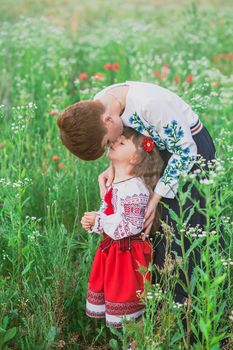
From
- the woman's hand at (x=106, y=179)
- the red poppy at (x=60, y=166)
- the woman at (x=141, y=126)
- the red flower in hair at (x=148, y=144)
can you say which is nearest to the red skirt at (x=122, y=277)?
the woman at (x=141, y=126)

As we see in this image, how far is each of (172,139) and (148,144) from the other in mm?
129

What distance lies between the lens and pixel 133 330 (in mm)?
2766

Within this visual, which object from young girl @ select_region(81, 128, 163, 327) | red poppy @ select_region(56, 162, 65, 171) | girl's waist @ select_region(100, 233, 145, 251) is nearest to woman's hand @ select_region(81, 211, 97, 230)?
young girl @ select_region(81, 128, 163, 327)

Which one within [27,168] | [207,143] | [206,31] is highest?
[206,31]

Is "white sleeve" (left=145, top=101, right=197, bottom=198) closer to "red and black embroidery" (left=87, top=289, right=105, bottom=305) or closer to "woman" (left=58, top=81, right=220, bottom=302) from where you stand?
"woman" (left=58, top=81, right=220, bottom=302)

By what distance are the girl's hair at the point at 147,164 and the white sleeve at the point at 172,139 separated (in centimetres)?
6

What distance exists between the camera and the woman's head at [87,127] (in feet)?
9.85

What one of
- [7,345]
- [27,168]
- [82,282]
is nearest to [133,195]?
[82,282]

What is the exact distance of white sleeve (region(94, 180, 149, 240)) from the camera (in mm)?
3088

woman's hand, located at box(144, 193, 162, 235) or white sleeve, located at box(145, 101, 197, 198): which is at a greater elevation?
white sleeve, located at box(145, 101, 197, 198)

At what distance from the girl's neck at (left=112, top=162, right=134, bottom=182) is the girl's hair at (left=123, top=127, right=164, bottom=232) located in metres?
0.02

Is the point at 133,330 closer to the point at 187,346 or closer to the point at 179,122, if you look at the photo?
the point at 187,346

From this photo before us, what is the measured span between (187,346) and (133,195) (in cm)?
73

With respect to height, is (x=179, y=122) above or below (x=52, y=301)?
above
